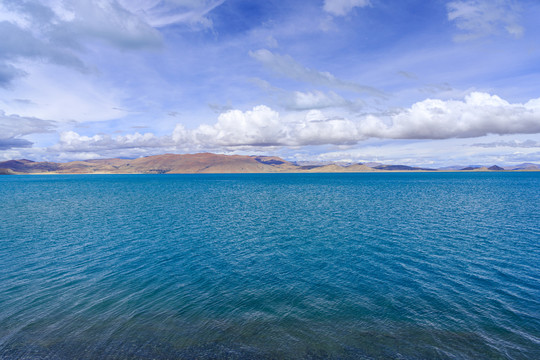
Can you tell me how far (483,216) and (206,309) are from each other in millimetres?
59617

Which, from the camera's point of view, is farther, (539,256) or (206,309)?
(539,256)

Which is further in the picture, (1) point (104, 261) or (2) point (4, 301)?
(1) point (104, 261)

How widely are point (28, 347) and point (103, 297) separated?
6518 millimetres

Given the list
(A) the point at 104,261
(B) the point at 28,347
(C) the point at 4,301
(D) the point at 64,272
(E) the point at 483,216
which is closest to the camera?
(B) the point at 28,347

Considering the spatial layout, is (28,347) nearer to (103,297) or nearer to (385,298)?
(103,297)

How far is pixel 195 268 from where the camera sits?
29.4m

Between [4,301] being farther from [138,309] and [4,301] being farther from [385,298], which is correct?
[385,298]

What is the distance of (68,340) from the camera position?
16984 millimetres

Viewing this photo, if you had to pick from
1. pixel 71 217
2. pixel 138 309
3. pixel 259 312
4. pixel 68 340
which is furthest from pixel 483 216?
pixel 71 217

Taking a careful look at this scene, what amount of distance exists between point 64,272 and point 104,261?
407 centimetres

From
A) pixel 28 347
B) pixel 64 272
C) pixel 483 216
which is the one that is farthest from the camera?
pixel 483 216

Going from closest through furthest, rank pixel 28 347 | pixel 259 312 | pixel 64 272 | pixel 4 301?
pixel 28 347 → pixel 259 312 → pixel 4 301 → pixel 64 272

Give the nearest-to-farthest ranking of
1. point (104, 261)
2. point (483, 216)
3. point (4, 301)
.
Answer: point (4, 301), point (104, 261), point (483, 216)

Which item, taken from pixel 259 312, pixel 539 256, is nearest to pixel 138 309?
pixel 259 312
